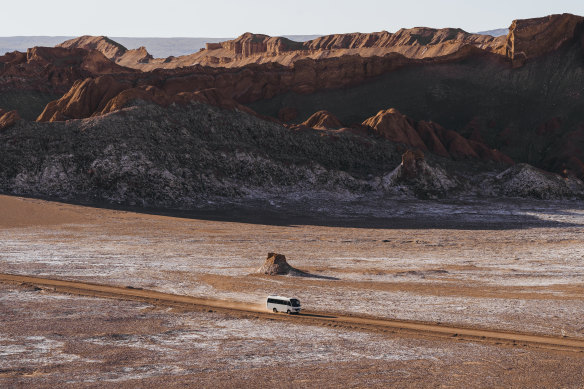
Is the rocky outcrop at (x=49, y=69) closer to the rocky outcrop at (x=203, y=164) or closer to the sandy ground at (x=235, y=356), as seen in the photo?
the rocky outcrop at (x=203, y=164)

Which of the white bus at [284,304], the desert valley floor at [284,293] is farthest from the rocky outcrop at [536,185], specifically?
the white bus at [284,304]

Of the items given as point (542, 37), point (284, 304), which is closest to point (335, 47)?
point (542, 37)

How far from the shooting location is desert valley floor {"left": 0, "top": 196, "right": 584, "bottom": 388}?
1822cm

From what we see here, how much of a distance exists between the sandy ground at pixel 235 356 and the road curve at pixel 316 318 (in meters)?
0.81

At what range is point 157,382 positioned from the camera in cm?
1716

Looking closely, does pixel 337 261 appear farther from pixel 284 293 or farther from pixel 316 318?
pixel 316 318

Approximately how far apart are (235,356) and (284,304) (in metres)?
5.43

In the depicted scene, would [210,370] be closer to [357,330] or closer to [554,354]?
[357,330]

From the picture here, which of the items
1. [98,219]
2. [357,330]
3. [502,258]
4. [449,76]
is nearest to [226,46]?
[449,76]

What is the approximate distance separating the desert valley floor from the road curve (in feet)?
1.86

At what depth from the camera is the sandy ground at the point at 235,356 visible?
57.4 feet

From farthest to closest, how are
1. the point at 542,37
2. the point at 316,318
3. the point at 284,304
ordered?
the point at 542,37
the point at 284,304
the point at 316,318

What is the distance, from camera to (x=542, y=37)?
4269 inches

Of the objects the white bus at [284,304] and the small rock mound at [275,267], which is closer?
the white bus at [284,304]
